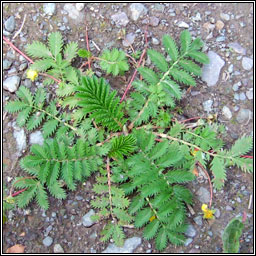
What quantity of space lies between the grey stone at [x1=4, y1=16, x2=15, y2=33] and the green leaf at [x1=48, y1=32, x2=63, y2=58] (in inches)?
19.5

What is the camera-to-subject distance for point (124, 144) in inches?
110

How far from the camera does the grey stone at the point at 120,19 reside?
3.38 meters

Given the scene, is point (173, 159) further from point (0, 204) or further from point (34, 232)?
point (0, 204)

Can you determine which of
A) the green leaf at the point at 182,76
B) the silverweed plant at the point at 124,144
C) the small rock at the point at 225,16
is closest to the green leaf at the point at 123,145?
the silverweed plant at the point at 124,144

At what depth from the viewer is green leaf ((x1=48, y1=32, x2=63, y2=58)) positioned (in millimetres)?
3090

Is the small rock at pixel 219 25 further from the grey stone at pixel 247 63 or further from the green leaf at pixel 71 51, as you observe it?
the green leaf at pixel 71 51

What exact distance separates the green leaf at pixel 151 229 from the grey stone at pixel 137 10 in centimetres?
201

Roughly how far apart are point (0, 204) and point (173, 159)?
161 cm

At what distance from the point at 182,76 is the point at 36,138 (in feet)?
4.83

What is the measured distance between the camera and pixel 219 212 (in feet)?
10.1

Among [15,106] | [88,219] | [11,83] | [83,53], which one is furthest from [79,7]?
[88,219]

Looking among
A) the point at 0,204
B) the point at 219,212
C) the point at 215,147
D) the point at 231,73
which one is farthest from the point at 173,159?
the point at 0,204

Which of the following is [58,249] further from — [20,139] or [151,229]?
[20,139]

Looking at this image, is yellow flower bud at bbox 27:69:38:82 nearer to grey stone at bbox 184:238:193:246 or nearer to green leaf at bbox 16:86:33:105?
green leaf at bbox 16:86:33:105
